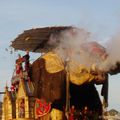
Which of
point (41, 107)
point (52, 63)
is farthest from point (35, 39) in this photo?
point (41, 107)

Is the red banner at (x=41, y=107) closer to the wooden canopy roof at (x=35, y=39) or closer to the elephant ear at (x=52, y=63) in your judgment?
the elephant ear at (x=52, y=63)

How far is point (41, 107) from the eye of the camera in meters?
26.9

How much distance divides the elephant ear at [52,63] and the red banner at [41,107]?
6.22ft

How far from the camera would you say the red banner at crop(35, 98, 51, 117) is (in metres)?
26.1

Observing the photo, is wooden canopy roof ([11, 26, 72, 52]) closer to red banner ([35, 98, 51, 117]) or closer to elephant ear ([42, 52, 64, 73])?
elephant ear ([42, 52, 64, 73])

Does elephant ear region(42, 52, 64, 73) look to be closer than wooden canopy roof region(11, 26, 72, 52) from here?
Yes

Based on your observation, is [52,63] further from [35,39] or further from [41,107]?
[41,107]

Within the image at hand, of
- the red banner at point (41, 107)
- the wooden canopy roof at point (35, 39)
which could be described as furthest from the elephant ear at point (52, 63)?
the red banner at point (41, 107)

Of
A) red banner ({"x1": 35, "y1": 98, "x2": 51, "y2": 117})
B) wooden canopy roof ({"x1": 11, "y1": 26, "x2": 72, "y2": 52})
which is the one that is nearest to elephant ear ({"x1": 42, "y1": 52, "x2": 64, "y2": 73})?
wooden canopy roof ({"x1": 11, "y1": 26, "x2": 72, "y2": 52})

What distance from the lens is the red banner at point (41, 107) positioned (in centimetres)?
2614

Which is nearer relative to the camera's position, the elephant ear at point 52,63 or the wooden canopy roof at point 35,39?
the elephant ear at point 52,63

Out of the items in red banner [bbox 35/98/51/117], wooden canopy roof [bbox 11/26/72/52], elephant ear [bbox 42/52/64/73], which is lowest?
red banner [bbox 35/98/51/117]

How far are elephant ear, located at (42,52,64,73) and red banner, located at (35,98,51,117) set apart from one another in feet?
6.22

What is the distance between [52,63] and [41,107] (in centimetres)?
287
